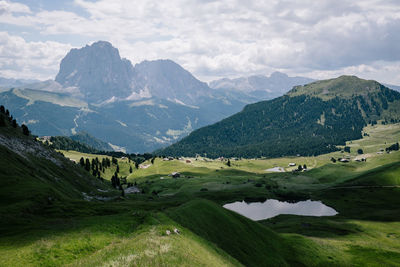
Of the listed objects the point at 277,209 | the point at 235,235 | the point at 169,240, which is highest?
the point at 169,240

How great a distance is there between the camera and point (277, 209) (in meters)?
192

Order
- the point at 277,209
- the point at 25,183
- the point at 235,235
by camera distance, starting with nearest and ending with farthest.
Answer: the point at 235,235
the point at 25,183
the point at 277,209

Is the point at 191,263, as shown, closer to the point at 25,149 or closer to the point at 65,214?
the point at 65,214

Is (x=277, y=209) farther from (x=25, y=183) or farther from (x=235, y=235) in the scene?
(x=25, y=183)

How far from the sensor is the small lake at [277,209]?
176250 millimetres

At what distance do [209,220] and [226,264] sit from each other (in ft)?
71.3

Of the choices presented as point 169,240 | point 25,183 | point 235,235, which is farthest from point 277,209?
point 169,240

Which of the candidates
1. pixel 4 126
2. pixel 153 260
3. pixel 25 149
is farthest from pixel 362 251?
pixel 4 126

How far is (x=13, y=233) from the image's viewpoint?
1737 inches

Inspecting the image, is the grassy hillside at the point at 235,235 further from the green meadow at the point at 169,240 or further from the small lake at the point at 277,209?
the small lake at the point at 277,209

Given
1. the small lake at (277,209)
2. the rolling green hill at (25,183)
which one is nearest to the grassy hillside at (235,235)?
the rolling green hill at (25,183)

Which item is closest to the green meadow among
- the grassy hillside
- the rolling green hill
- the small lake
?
the grassy hillside

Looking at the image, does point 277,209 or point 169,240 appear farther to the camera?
point 277,209

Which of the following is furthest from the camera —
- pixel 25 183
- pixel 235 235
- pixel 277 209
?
pixel 277 209
